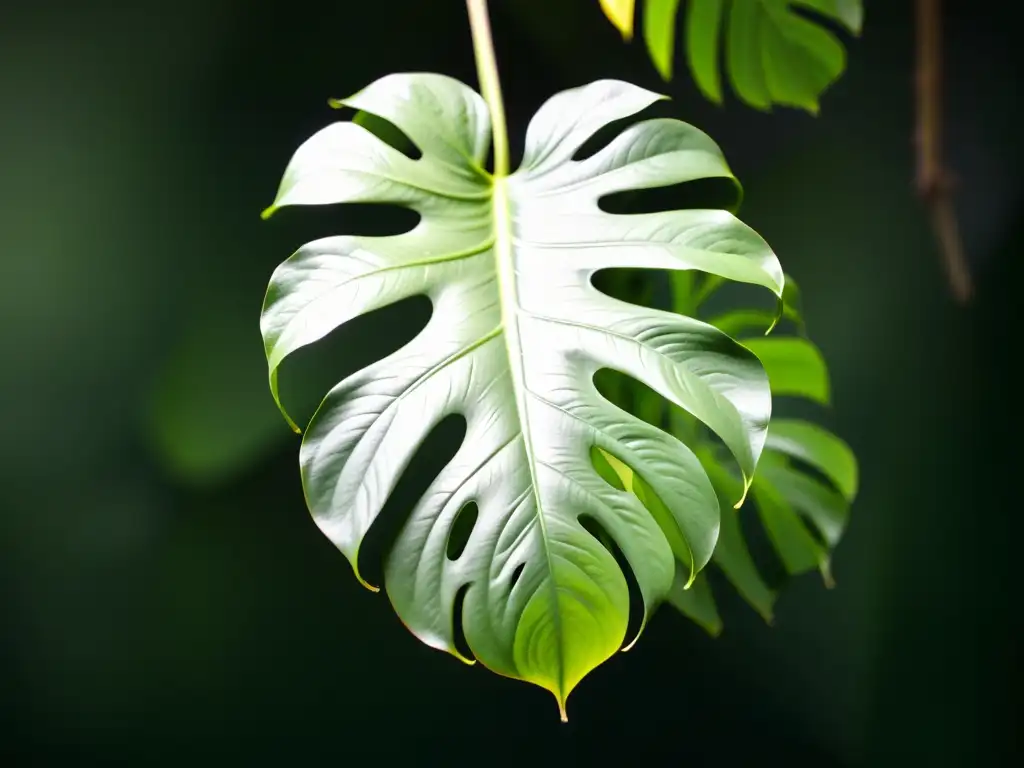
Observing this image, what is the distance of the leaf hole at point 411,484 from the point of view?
111 cm

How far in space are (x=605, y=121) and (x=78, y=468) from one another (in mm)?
Answer: 726

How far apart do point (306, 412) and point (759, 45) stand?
0.66 meters

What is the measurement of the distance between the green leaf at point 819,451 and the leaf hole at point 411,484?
0.40 metres

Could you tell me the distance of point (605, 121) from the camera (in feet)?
2.30

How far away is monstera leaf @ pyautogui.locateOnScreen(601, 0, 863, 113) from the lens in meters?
0.87

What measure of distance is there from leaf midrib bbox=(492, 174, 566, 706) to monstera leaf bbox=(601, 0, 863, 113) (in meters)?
0.27

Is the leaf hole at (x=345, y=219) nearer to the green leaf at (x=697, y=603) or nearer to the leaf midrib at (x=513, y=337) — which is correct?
the leaf midrib at (x=513, y=337)

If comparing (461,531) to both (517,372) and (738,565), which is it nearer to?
(517,372)

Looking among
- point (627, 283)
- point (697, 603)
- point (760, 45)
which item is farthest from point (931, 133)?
point (697, 603)

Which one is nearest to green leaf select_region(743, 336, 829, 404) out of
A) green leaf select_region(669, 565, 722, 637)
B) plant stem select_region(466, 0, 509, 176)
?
green leaf select_region(669, 565, 722, 637)

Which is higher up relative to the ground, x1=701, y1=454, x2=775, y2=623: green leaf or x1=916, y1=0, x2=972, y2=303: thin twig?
x1=916, y1=0, x2=972, y2=303: thin twig

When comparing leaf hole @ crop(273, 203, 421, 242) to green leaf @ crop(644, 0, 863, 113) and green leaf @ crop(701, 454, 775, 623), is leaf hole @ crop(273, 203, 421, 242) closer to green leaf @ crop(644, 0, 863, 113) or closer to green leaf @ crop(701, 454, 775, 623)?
green leaf @ crop(644, 0, 863, 113)

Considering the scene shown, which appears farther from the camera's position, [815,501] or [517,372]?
[815,501]

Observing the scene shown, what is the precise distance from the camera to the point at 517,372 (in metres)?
0.64
